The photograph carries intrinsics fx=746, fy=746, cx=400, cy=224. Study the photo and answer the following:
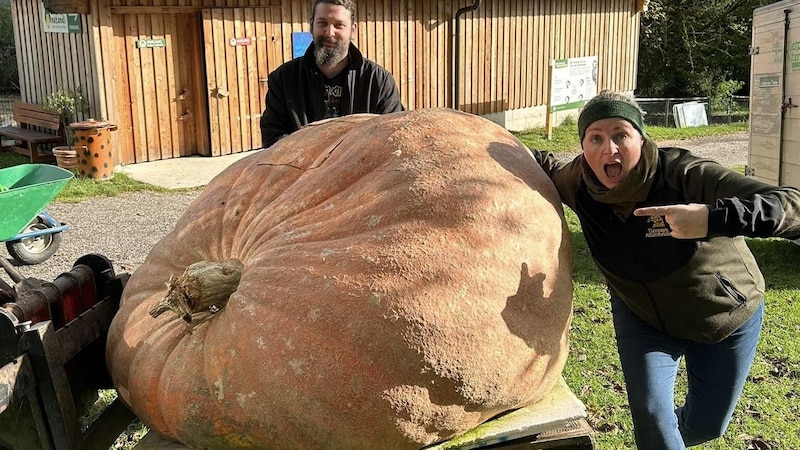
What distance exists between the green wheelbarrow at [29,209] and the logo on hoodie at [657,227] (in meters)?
4.84

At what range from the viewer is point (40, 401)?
2.21 meters

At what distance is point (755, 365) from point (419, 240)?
3.41 m

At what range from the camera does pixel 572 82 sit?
15812mm

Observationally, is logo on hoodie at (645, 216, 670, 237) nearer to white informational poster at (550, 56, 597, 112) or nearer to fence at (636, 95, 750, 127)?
white informational poster at (550, 56, 597, 112)

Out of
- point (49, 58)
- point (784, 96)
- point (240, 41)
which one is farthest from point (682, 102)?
point (49, 58)

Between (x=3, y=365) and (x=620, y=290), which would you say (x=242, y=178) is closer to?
(x=3, y=365)

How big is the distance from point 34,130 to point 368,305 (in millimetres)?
12397

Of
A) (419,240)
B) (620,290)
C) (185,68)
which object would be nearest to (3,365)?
(419,240)

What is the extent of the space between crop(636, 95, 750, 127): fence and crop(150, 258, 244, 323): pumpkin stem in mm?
15128

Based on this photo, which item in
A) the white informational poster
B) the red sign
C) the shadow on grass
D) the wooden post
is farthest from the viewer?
the white informational poster

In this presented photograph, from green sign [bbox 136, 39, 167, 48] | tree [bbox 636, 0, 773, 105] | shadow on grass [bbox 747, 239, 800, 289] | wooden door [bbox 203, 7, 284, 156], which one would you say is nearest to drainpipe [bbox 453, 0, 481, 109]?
wooden door [bbox 203, 7, 284, 156]

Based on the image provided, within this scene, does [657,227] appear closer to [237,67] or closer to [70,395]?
[70,395]

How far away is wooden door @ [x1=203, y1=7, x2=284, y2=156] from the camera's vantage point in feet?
37.9

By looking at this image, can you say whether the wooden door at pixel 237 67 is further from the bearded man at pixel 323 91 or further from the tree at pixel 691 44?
the tree at pixel 691 44
